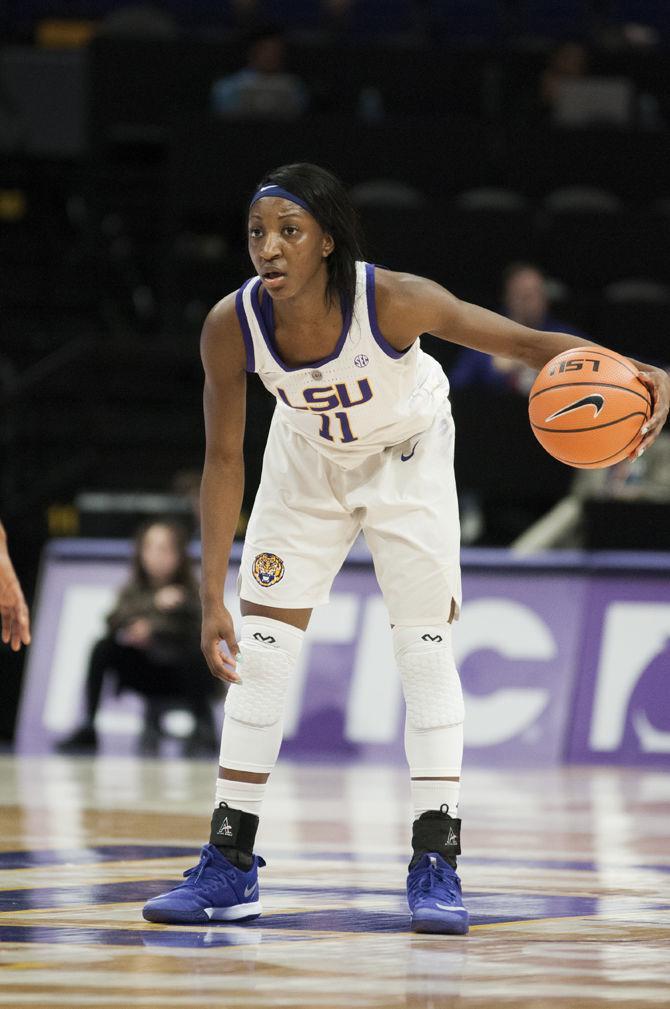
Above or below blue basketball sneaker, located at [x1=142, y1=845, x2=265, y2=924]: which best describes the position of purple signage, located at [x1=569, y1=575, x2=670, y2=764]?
above

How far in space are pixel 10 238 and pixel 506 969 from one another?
1165 cm

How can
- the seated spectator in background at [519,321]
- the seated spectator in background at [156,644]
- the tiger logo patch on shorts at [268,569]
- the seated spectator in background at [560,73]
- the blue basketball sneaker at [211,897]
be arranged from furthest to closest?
1. the seated spectator in background at [560,73]
2. the seated spectator in background at [519,321]
3. the seated spectator in background at [156,644]
4. the tiger logo patch on shorts at [268,569]
5. the blue basketball sneaker at [211,897]

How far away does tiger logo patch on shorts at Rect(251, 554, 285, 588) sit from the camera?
448 cm

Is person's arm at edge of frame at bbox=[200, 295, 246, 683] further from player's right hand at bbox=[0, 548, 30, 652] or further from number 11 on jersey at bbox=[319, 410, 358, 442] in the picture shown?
player's right hand at bbox=[0, 548, 30, 652]

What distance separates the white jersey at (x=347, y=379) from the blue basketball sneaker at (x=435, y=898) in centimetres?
104

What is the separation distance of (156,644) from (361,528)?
5.61 meters

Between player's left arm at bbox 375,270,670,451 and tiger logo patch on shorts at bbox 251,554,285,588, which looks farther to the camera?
tiger logo patch on shorts at bbox 251,554,285,588

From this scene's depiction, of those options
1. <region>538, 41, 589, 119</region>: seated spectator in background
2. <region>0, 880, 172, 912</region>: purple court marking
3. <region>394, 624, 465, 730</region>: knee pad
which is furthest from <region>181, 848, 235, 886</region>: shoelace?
<region>538, 41, 589, 119</region>: seated spectator in background

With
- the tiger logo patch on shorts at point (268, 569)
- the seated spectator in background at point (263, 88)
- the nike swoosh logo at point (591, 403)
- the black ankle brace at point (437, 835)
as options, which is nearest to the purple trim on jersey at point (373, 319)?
the nike swoosh logo at point (591, 403)

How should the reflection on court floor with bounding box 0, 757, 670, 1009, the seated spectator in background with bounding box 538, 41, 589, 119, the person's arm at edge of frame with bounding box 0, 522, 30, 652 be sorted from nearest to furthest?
the reflection on court floor with bounding box 0, 757, 670, 1009 < the person's arm at edge of frame with bounding box 0, 522, 30, 652 < the seated spectator in background with bounding box 538, 41, 589, 119

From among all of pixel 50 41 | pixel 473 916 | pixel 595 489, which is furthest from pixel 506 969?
pixel 50 41

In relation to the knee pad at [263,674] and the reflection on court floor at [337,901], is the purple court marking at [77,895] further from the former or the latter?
the knee pad at [263,674]

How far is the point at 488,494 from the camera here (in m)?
11.4

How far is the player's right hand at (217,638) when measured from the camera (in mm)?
4391
